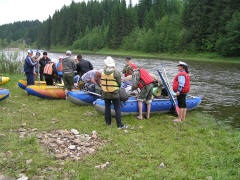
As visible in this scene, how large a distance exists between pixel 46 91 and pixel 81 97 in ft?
6.15

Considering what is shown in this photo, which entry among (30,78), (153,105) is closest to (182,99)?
(153,105)

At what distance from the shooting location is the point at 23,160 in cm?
574

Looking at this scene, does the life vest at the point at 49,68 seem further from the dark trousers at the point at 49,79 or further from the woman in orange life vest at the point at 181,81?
the woman in orange life vest at the point at 181,81

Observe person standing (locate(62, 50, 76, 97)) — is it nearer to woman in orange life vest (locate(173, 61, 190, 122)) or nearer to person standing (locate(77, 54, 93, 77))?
person standing (locate(77, 54, 93, 77))

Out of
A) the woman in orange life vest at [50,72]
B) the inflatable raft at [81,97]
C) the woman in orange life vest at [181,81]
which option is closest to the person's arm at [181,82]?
the woman in orange life vest at [181,81]

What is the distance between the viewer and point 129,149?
259 inches

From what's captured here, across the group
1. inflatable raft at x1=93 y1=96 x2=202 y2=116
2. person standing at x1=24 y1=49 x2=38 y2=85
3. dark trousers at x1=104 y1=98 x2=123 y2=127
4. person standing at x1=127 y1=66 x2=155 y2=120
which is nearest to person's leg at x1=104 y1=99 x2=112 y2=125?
dark trousers at x1=104 y1=98 x2=123 y2=127

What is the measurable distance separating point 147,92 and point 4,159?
5.09 meters

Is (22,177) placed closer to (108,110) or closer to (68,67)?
(108,110)

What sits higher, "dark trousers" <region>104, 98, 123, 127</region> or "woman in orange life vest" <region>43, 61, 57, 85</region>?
"woman in orange life vest" <region>43, 61, 57, 85</region>

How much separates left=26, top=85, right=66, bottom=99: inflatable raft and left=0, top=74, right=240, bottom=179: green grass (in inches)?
75.9

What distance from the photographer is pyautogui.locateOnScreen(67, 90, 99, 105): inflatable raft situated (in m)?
11.1

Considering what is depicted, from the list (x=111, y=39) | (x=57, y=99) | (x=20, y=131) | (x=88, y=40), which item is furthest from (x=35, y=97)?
(x=88, y=40)

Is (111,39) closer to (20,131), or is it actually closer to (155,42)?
(155,42)
